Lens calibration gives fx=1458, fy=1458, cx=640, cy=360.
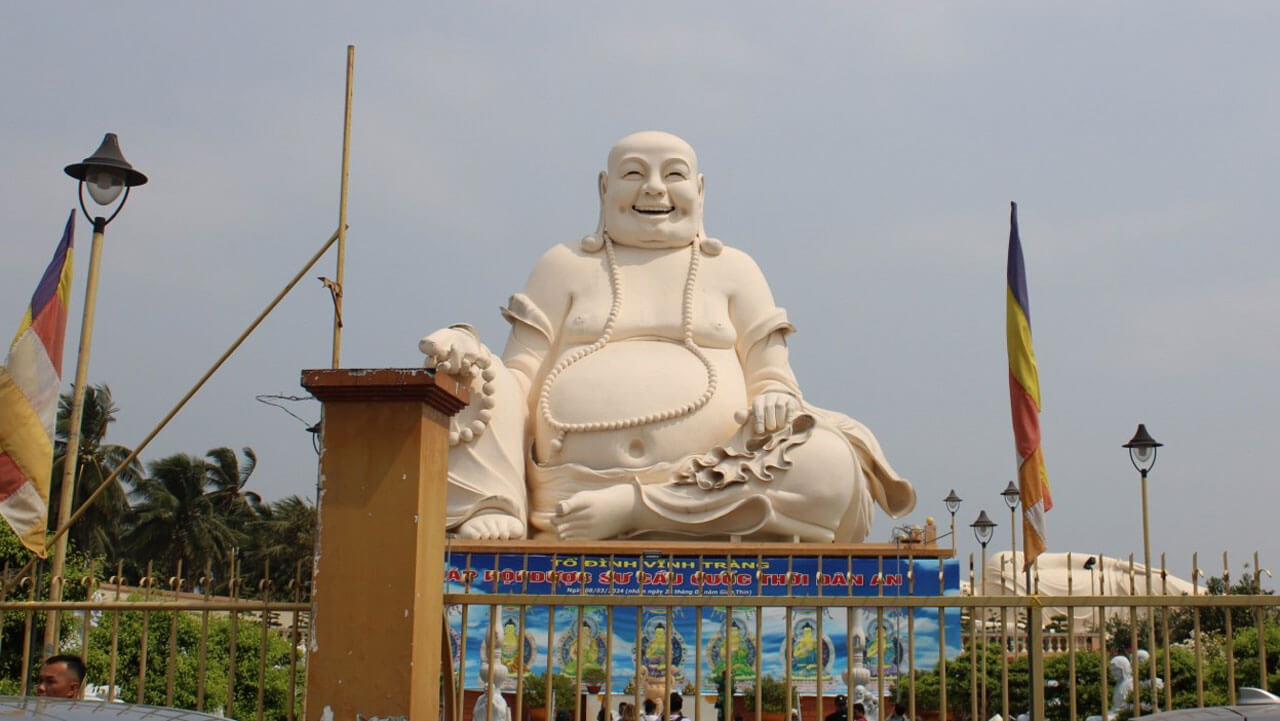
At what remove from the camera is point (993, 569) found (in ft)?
75.3

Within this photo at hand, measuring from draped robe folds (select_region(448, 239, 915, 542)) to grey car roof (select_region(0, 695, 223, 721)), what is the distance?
5804 mm

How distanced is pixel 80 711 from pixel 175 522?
2674 centimetres

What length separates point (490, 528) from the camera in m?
8.80

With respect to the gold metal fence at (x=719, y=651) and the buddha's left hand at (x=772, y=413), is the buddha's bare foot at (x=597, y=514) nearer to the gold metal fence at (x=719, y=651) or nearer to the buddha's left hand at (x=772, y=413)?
the gold metal fence at (x=719, y=651)

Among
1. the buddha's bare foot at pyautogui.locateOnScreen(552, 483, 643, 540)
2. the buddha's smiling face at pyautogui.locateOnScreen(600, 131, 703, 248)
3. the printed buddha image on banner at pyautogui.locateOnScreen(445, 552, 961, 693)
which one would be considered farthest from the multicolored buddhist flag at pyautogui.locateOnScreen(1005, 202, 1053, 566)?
the buddha's smiling face at pyautogui.locateOnScreen(600, 131, 703, 248)

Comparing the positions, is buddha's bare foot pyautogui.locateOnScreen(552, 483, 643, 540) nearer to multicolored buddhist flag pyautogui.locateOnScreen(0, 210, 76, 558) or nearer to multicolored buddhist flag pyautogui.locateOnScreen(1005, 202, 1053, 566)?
multicolored buddhist flag pyautogui.locateOnScreen(0, 210, 76, 558)

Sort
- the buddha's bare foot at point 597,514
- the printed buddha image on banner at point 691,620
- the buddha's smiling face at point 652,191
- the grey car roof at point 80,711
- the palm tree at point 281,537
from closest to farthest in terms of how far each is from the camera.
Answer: the grey car roof at point 80,711 < the printed buddha image on banner at point 691,620 < the buddha's bare foot at point 597,514 < the buddha's smiling face at point 652,191 < the palm tree at point 281,537

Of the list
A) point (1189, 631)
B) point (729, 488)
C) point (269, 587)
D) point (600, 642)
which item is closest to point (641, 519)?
point (729, 488)

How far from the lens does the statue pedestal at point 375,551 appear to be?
4078 mm

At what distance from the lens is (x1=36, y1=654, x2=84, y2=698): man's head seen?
13.1ft

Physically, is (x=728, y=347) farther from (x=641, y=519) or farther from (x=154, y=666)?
(x=154, y=666)

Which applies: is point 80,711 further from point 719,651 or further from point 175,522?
point 175,522

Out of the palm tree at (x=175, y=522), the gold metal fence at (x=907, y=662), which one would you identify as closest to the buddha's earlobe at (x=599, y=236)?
the gold metal fence at (x=907, y=662)

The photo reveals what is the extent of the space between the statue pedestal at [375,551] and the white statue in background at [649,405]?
397cm
